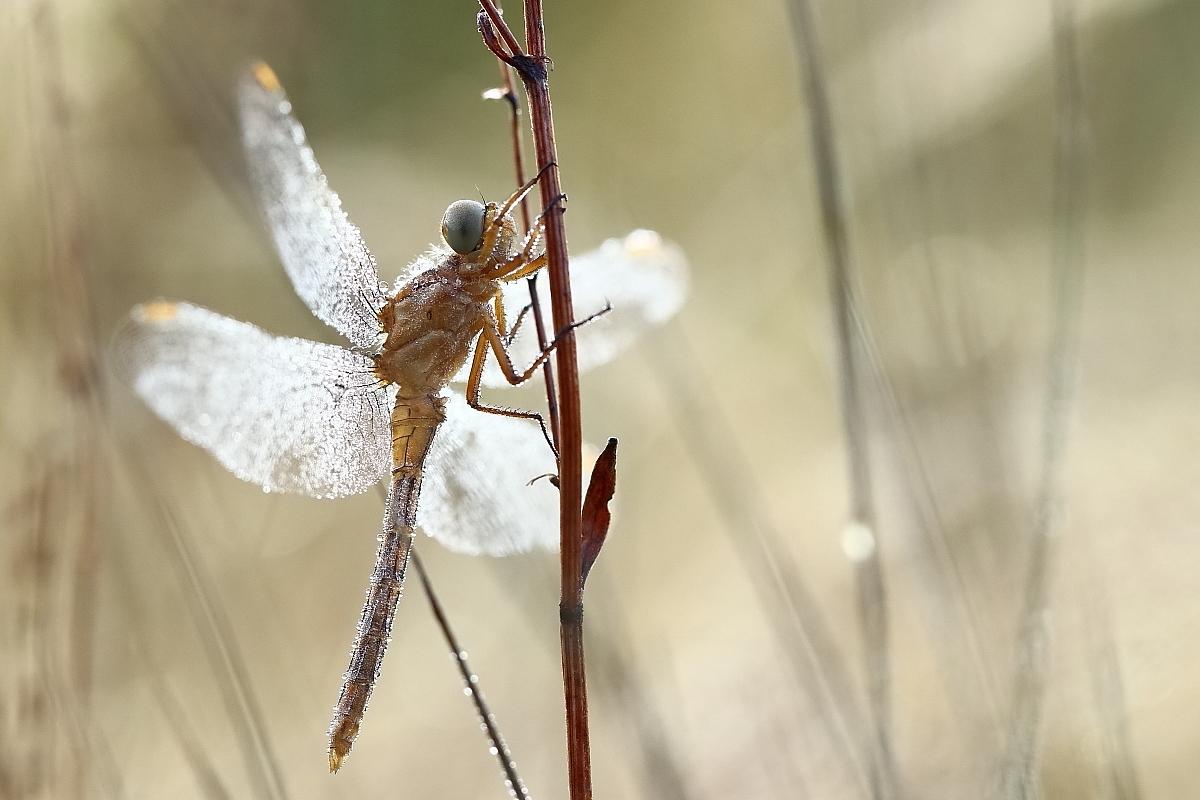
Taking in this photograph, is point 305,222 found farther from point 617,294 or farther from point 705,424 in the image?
point 705,424

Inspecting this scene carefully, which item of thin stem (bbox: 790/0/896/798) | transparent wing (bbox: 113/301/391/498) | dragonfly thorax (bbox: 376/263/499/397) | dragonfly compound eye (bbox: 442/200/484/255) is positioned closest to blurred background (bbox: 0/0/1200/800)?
thin stem (bbox: 790/0/896/798)

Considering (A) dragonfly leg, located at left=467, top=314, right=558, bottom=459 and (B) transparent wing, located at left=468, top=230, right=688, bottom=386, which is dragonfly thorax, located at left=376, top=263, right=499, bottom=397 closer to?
(A) dragonfly leg, located at left=467, top=314, right=558, bottom=459

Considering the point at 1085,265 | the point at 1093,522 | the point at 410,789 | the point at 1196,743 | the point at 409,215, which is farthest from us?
the point at 409,215

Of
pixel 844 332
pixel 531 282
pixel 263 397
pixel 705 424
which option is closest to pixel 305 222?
pixel 263 397

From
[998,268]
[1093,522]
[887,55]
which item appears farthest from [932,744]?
[887,55]

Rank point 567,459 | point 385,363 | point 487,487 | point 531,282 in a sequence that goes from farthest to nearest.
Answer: point 487,487
point 385,363
point 531,282
point 567,459

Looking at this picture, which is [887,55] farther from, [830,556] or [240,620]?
[240,620]
